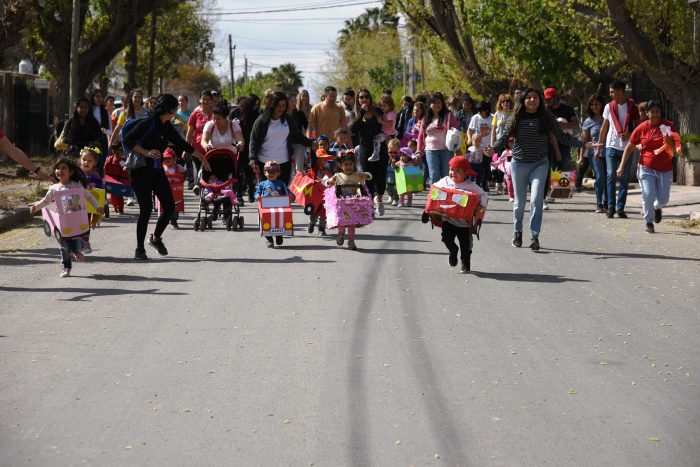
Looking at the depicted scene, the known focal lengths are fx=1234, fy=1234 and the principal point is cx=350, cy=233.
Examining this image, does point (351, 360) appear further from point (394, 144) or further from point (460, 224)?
point (394, 144)

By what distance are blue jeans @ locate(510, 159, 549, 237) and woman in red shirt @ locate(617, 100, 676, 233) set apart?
2.52 meters

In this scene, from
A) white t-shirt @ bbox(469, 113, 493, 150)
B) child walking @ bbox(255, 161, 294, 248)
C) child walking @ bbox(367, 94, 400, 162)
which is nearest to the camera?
child walking @ bbox(255, 161, 294, 248)

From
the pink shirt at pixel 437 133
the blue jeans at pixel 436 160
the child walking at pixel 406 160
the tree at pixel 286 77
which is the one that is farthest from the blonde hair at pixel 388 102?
the tree at pixel 286 77

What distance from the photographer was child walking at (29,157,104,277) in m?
11.9

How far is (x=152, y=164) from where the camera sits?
1343 centimetres

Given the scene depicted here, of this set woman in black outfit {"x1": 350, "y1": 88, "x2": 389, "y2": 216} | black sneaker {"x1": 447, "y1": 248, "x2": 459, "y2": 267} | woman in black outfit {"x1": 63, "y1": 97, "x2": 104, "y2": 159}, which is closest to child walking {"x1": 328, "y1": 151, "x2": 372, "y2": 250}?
black sneaker {"x1": 447, "y1": 248, "x2": 459, "y2": 267}

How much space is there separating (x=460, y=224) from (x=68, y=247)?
3.83 metres

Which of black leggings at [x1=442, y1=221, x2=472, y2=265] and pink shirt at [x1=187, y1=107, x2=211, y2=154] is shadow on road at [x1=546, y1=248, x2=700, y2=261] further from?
pink shirt at [x1=187, y1=107, x2=211, y2=154]

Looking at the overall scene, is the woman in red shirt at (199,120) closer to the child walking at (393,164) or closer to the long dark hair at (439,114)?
the child walking at (393,164)

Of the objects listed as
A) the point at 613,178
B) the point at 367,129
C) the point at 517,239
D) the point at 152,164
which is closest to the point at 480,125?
the point at 367,129

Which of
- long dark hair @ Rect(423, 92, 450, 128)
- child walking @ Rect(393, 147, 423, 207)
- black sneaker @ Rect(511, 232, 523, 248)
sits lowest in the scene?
black sneaker @ Rect(511, 232, 523, 248)

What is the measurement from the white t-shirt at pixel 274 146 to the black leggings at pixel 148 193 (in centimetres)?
243

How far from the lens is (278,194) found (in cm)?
1491

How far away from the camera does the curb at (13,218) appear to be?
1762 centimetres
